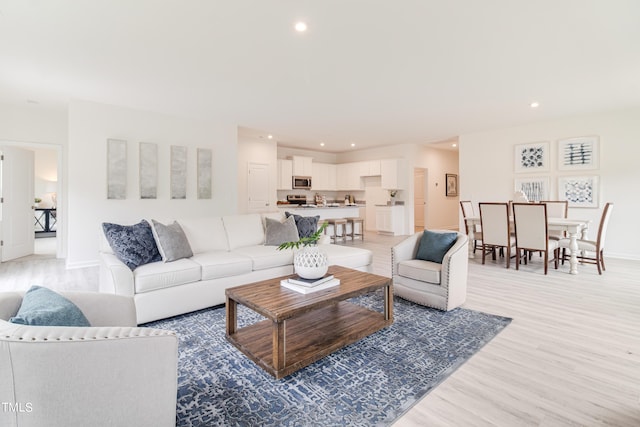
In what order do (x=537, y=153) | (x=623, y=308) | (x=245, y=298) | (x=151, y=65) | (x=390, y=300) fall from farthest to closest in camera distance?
(x=537, y=153)
(x=151, y=65)
(x=623, y=308)
(x=390, y=300)
(x=245, y=298)

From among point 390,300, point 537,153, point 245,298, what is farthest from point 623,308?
point 537,153

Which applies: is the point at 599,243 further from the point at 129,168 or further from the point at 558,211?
the point at 129,168

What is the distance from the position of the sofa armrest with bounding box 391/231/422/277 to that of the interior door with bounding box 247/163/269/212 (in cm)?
524

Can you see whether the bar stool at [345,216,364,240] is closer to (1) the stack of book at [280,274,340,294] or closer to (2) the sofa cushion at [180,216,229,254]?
(2) the sofa cushion at [180,216,229,254]

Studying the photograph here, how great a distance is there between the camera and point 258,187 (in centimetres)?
815

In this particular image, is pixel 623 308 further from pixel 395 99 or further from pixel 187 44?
pixel 187 44

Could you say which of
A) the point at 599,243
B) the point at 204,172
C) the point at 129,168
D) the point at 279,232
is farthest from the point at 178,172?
the point at 599,243

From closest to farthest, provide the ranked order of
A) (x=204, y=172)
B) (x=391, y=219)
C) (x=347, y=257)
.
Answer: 1. (x=347, y=257)
2. (x=204, y=172)
3. (x=391, y=219)

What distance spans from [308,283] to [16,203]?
6.68 metres

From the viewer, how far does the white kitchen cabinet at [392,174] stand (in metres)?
9.14

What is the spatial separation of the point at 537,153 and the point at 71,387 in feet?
25.3

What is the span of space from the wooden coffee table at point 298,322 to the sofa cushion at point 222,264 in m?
0.79

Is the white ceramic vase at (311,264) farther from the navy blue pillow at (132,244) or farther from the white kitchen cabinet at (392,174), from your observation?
the white kitchen cabinet at (392,174)

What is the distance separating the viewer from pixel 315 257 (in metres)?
2.47
